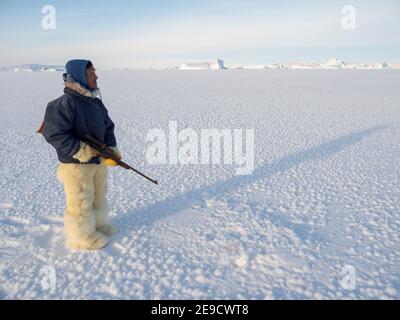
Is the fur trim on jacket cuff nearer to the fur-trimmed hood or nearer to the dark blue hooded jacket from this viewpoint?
the dark blue hooded jacket

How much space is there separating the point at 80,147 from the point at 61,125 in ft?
0.78

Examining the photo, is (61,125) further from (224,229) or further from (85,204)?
(224,229)

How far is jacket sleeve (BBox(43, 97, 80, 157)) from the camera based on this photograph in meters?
2.49

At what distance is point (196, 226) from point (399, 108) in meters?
11.4

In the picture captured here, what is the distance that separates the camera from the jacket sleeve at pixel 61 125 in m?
2.49

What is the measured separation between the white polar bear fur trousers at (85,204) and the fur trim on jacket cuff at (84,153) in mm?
122

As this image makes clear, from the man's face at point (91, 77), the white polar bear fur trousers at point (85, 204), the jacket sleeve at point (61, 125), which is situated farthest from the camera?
the white polar bear fur trousers at point (85, 204)

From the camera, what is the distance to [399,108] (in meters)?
11.4

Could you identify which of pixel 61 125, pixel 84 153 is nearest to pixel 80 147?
pixel 84 153

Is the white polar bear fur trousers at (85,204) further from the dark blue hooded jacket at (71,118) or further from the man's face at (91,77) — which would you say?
the man's face at (91,77)

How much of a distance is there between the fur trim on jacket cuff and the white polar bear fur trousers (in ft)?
0.40

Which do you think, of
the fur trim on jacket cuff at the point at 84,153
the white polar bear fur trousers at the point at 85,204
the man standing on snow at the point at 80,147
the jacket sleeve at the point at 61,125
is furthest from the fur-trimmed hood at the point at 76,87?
the white polar bear fur trousers at the point at 85,204

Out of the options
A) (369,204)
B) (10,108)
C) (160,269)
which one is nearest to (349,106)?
(369,204)

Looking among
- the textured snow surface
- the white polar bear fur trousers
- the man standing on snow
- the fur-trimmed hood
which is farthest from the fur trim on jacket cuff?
the textured snow surface
